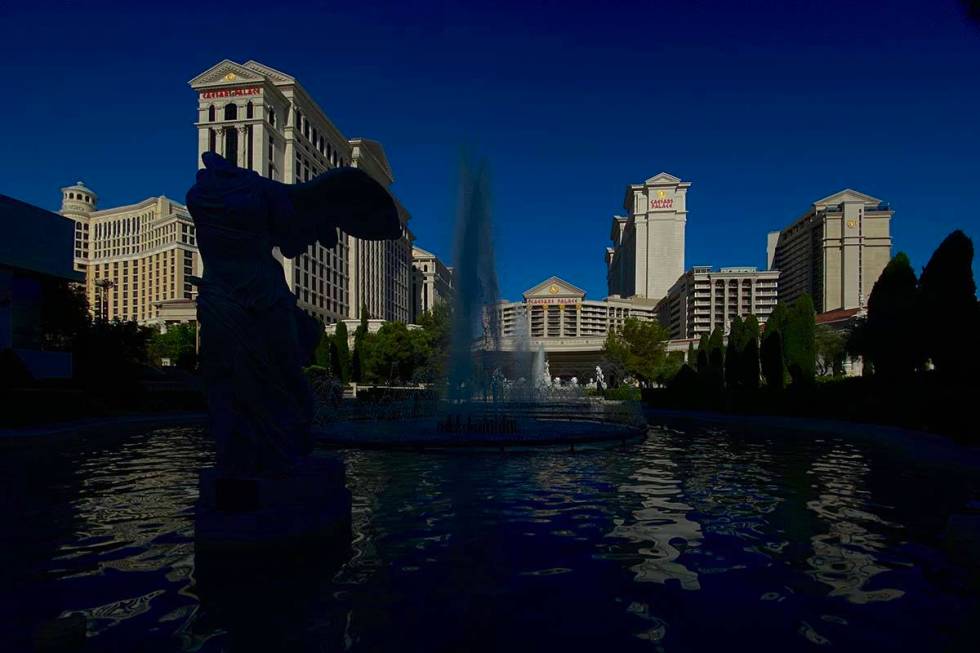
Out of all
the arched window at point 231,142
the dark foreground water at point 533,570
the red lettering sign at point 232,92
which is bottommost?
the dark foreground water at point 533,570

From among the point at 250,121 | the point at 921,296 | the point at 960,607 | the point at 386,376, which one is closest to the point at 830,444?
the point at 921,296

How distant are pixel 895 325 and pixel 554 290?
113m

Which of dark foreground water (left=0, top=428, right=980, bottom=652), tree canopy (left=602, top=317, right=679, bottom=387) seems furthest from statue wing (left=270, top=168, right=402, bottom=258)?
tree canopy (left=602, top=317, right=679, bottom=387)

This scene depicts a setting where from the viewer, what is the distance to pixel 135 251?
126750 millimetres

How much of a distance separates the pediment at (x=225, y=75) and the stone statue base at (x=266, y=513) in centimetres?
7355

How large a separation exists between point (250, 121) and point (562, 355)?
52.9 meters

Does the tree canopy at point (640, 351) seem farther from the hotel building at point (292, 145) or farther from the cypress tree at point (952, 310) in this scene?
the hotel building at point (292, 145)

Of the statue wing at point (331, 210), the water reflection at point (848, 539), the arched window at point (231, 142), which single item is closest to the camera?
the water reflection at point (848, 539)

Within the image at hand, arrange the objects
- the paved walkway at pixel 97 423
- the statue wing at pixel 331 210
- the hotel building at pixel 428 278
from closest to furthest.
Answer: the statue wing at pixel 331 210
the paved walkway at pixel 97 423
the hotel building at pixel 428 278

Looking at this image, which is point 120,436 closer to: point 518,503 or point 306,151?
point 518,503

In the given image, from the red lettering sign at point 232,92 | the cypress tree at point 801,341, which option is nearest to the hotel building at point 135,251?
the red lettering sign at point 232,92

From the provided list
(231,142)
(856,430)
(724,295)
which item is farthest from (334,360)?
(724,295)

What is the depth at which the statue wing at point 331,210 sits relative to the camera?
6.34 m

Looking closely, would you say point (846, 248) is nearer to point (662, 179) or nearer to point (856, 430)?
point (662, 179)
